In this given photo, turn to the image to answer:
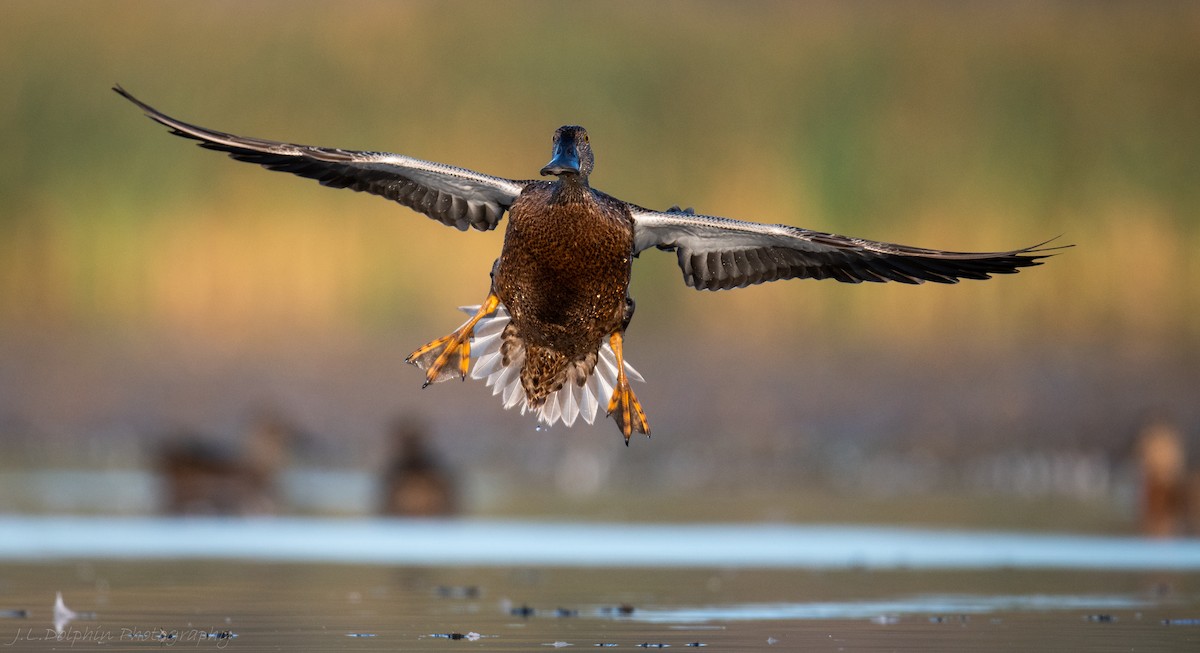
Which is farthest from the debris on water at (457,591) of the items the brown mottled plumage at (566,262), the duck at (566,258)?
the brown mottled plumage at (566,262)

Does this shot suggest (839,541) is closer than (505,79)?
Yes

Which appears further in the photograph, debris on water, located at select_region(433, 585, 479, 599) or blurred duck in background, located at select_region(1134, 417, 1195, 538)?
blurred duck in background, located at select_region(1134, 417, 1195, 538)

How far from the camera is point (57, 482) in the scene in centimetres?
2444

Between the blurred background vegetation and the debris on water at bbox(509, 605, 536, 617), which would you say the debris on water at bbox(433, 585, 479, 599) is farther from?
the blurred background vegetation

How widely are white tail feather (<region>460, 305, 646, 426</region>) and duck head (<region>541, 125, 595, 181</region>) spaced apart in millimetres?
1619

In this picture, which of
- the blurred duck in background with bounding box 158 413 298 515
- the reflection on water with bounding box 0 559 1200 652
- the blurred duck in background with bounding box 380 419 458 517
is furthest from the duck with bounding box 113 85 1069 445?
the blurred duck in background with bounding box 158 413 298 515

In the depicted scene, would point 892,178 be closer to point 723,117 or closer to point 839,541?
point 723,117

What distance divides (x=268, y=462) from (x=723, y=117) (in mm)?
33411

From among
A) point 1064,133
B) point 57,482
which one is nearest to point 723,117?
point 1064,133

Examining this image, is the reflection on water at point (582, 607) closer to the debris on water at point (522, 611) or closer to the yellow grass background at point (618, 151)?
the debris on water at point (522, 611)

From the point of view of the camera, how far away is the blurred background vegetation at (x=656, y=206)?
34312mm

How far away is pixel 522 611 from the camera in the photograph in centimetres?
1132

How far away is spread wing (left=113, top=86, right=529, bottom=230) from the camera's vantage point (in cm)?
1164

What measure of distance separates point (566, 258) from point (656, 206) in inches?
1463
